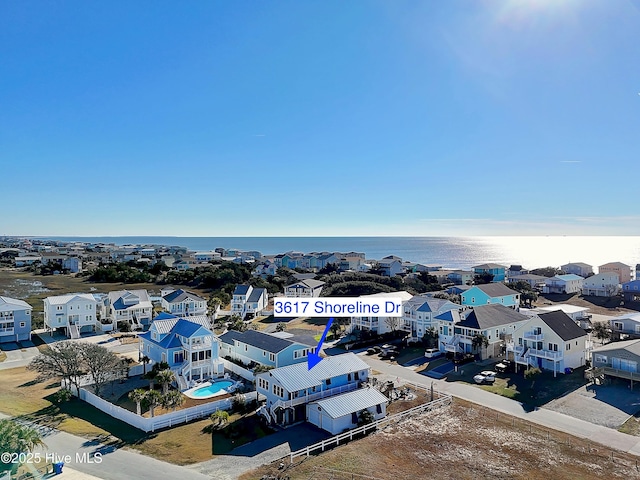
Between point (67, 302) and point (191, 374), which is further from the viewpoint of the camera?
point (67, 302)

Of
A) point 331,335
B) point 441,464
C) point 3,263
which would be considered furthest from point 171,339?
point 3,263

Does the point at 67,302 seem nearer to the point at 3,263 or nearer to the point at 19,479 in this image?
the point at 19,479

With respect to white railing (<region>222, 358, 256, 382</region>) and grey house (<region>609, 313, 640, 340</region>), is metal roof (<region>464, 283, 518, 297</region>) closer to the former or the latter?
grey house (<region>609, 313, 640, 340</region>)

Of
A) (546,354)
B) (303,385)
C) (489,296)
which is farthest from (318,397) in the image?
(489,296)

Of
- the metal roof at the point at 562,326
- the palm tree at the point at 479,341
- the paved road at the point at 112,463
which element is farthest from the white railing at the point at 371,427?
the metal roof at the point at 562,326

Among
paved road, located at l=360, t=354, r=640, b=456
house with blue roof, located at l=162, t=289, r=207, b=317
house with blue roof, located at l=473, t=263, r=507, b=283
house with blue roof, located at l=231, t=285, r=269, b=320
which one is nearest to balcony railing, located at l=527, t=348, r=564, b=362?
paved road, located at l=360, t=354, r=640, b=456

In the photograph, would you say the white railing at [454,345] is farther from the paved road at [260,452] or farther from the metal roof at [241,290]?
the metal roof at [241,290]

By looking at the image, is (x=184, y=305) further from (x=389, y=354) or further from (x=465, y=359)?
(x=465, y=359)
